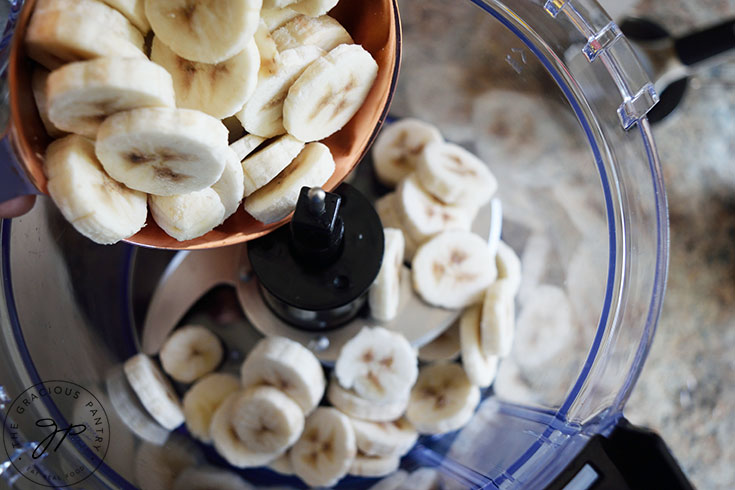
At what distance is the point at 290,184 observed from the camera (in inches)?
26.2

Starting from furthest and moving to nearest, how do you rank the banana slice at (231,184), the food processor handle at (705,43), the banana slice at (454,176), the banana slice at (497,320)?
the food processor handle at (705,43)
the banana slice at (454,176)
the banana slice at (497,320)
the banana slice at (231,184)

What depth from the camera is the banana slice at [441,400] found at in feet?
2.89

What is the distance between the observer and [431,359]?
931mm

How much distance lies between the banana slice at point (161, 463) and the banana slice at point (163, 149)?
33cm

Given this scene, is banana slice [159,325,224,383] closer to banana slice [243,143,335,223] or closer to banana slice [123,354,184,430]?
banana slice [123,354,184,430]

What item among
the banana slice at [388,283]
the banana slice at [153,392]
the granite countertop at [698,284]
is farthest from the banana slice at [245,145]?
the granite countertop at [698,284]

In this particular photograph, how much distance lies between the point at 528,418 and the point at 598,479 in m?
0.26

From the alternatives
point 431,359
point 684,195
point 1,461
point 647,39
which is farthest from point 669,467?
point 647,39

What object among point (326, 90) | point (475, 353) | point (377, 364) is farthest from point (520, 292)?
point (326, 90)

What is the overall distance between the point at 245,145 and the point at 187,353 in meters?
0.36

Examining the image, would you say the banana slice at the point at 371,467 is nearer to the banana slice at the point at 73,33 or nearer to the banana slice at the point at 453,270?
the banana slice at the point at 453,270

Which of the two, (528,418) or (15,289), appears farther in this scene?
(528,418)

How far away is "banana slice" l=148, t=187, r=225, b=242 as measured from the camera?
0.62 m

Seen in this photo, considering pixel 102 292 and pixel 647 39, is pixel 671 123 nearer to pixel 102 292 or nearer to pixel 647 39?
pixel 647 39
